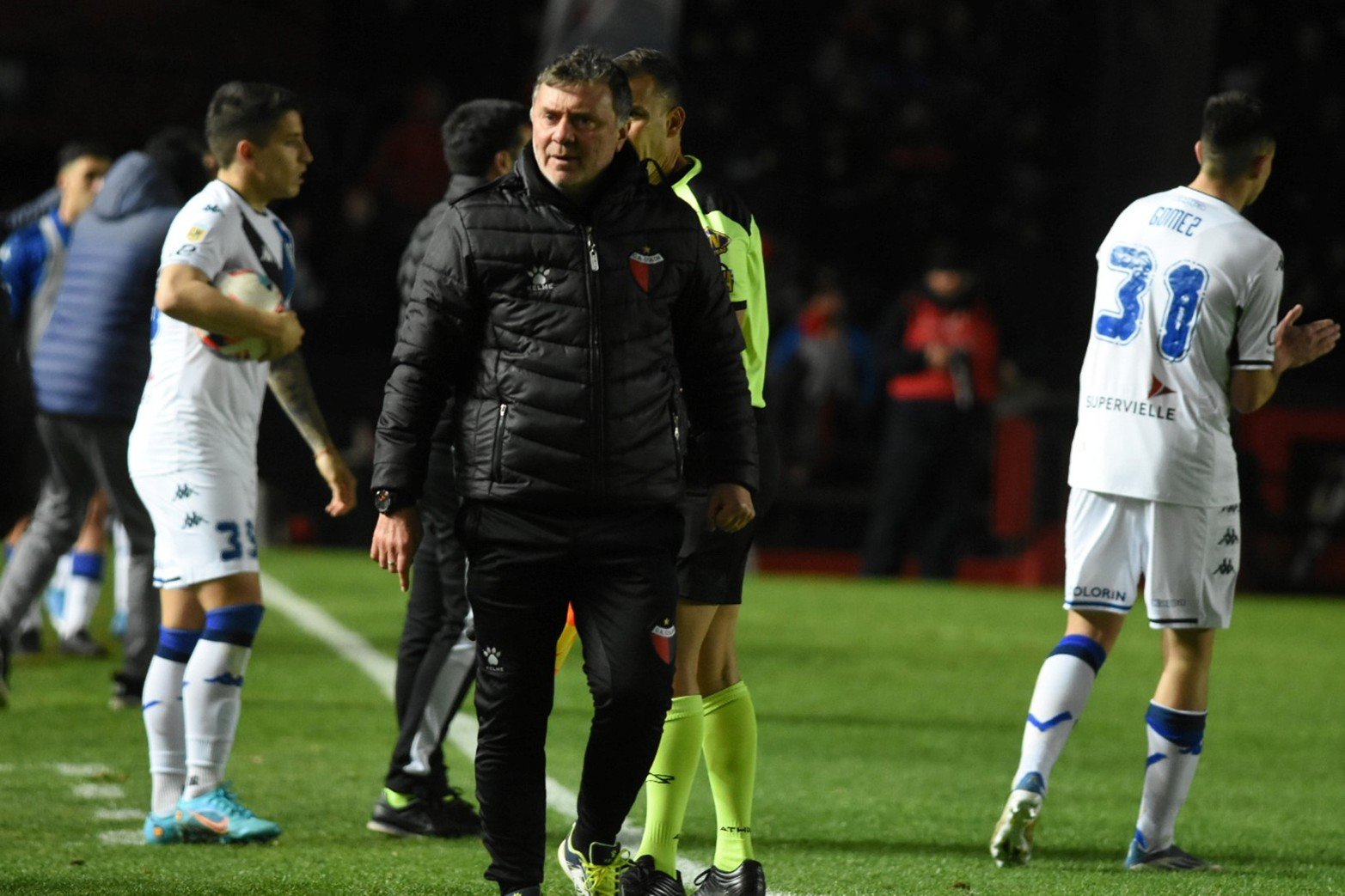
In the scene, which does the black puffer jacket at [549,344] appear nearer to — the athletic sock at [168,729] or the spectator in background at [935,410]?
the athletic sock at [168,729]

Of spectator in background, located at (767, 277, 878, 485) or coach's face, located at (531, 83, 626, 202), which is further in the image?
spectator in background, located at (767, 277, 878, 485)

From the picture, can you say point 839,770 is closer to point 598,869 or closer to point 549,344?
point 598,869

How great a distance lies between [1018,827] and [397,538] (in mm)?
2034

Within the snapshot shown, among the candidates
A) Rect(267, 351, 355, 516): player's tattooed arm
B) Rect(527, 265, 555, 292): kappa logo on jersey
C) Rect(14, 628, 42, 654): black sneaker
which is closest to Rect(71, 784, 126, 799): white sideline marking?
Rect(267, 351, 355, 516): player's tattooed arm

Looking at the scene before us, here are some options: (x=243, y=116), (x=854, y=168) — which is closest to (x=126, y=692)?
(x=243, y=116)

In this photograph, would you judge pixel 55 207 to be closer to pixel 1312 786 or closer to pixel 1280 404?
pixel 1312 786

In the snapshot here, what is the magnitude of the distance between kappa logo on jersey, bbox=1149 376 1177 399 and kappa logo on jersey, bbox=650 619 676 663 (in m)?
1.79

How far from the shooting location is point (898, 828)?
6305 mm

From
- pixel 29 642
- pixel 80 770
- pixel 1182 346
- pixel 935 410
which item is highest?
pixel 1182 346

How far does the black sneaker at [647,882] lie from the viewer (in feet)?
16.3

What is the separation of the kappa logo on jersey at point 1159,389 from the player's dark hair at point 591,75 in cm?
189

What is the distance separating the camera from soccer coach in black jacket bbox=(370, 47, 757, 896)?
14.6 feet

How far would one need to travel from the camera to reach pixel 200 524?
5805 mm

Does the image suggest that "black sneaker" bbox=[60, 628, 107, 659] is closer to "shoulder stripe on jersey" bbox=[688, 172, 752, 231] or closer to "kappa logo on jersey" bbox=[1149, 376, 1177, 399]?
"shoulder stripe on jersey" bbox=[688, 172, 752, 231]
